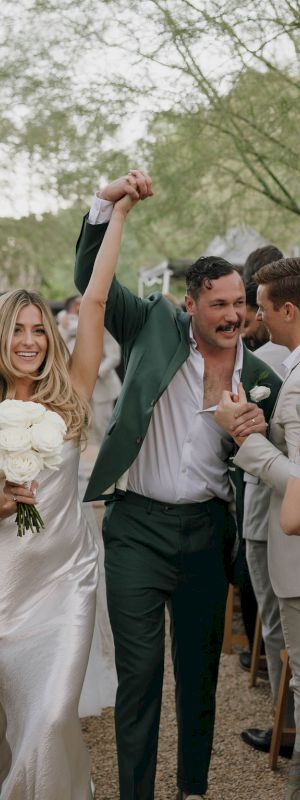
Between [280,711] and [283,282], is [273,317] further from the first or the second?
[280,711]

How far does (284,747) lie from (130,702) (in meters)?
1.23

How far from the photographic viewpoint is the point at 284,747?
460 centimetres

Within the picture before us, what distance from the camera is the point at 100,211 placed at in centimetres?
381

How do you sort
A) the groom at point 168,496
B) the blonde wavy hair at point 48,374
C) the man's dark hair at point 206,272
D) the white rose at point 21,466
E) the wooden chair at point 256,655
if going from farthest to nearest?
1. the wooden chair at point 256,655
2. the man's dark hair at point 206,272
3. the groom at point 168,496
4. the blonde wavy hair at point 48,374
5. the white rose at point 21,466

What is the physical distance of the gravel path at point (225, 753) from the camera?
4297 millimetres

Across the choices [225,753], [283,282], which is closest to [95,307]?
[283,282]

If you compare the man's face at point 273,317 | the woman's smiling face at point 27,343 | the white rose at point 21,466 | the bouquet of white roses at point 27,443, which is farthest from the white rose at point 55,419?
the man's face at point 273,317

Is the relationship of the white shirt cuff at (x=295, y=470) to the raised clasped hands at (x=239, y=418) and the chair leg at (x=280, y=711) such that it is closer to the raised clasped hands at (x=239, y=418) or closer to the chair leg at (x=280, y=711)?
the raised clasped hands at (x=239, y=418)

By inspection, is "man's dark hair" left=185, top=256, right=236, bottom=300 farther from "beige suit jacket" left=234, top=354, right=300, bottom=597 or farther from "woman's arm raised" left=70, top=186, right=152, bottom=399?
"beige suit jacket" left=234, top=354, right=300, bottom=597

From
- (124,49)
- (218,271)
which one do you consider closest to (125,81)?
(124,49)

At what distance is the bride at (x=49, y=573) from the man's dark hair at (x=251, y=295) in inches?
71.4

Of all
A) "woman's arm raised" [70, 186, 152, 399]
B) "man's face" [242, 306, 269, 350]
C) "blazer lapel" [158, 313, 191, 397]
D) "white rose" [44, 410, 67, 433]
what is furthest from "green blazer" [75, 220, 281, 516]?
"man's face" [242, 306, 269, 350]

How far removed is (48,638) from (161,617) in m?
0.62

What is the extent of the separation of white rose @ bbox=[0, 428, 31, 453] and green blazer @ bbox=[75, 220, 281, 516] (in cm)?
65
